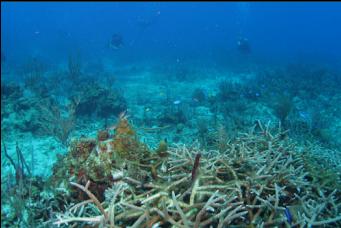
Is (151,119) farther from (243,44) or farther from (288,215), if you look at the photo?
(243,44)

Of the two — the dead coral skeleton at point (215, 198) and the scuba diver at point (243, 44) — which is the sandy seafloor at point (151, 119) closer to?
the dead coral skeleton at point (215, 198)

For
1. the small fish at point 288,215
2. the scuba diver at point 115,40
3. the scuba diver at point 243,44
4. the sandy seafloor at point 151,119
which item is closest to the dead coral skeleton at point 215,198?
the small fish at point 288,215

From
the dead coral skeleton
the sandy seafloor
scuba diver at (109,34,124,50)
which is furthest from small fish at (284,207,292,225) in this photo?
scuba diver at (109,34,124,50)

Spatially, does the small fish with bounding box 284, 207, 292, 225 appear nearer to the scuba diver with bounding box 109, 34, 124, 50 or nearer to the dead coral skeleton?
the dead coral skeleton

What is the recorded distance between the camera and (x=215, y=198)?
12.0ft

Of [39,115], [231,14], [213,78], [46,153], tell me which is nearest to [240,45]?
[213,78]

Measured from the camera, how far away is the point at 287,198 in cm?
416

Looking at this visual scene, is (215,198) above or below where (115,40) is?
below

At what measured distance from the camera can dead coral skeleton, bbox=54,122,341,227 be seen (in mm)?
3484

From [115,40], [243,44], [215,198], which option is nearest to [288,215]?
[215,198]

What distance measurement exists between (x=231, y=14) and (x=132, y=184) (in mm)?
158165

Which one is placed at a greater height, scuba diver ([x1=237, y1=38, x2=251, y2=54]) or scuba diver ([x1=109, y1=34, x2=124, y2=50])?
scuba diver ([x1=109, y1=34, x2=124, y2=50])

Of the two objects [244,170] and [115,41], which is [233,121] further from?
[115,41]

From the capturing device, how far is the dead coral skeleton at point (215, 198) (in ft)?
11.4
